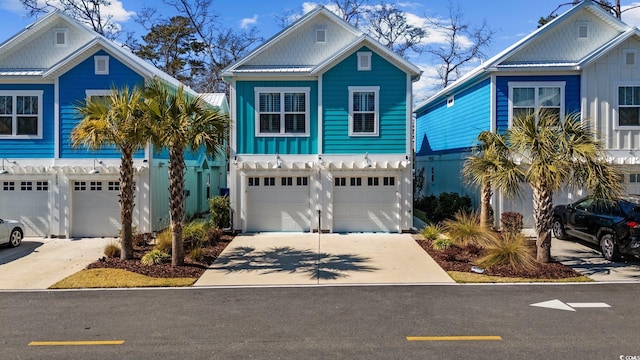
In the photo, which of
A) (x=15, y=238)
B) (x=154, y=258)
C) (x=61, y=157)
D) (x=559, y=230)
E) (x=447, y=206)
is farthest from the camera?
(x=447, y=206)

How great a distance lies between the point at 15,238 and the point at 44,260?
9.55ft

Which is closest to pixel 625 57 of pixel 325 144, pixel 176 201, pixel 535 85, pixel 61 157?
pixel 535 85

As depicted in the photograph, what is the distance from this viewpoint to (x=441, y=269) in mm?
11375

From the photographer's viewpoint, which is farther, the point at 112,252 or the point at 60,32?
the point at 60,32

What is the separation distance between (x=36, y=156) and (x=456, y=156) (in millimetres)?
17027

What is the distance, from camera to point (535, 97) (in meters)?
17.0

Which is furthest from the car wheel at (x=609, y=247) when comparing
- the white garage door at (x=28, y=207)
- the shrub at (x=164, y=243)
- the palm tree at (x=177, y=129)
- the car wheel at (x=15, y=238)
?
the white garage door at (x=28, y=207)

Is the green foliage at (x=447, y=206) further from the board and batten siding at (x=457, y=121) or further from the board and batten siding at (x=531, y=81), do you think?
the board and batten siding at (x=531, y=81)

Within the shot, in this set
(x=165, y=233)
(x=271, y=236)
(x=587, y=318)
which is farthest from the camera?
(x=271, y=236)

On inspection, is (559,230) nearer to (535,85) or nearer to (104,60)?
(535,85)

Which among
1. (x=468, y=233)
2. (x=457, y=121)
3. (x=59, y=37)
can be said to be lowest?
(x=468, y=233)

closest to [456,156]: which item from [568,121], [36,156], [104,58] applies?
[568,121]

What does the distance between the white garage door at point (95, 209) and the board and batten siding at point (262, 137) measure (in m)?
4.96

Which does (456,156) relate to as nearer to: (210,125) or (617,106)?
(617,106)
